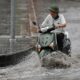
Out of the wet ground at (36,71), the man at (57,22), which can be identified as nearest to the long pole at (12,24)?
the wet ground at (36,71)

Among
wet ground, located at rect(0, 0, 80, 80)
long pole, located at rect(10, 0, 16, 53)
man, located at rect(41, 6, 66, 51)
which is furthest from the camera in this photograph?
long pole, located at rect(10, 0, 16, 53)

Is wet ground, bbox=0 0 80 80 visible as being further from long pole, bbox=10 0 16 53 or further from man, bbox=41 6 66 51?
man, bbox=41 6 66 51

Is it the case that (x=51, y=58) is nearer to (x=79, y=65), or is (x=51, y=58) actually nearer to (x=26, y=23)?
(x=79, y=65)

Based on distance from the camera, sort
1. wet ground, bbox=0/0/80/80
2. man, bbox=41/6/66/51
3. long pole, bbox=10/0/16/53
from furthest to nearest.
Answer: long pole, bbox=10/0/16/53 → man, bbox=41/6/66/51 → wet ground, bbox=0/0/80/80

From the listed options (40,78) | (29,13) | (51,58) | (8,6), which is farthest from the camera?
(8,6)

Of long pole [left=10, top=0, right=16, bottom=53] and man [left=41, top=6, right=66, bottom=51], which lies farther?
long pole [left=10, top=0, right=16, bottom=53]

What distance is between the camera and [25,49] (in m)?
14.6

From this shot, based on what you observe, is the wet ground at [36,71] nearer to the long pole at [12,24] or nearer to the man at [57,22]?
the long pole at [12,24]

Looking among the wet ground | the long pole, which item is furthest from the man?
the long pole

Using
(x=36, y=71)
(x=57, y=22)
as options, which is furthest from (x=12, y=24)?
(x=36, y=71)

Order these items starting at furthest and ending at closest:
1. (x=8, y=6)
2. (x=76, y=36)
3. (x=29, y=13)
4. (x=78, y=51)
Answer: (x=8, y=6), (x=29, y=13), (x=76, y=36), (x=78, y=51)

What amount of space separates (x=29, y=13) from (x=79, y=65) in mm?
7838

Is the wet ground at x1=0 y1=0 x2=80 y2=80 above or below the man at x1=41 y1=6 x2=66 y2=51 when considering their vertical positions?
below

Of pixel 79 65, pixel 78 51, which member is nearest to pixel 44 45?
pixel 79 65
